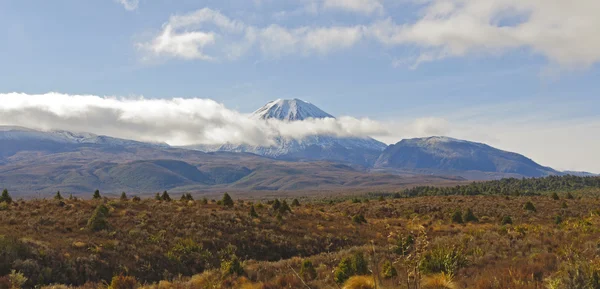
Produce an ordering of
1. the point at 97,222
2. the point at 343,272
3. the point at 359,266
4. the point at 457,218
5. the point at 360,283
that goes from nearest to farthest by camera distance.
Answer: the point at 360,283 → the point at 343,272 → the point at 359,266 → the point at 97,222 → the point at 457,218

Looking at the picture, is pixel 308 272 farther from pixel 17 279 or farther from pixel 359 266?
pixel 17 279

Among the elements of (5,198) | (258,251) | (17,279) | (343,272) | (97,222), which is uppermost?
(343,272)

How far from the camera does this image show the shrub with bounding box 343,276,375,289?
36.9ft

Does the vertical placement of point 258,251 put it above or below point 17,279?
below

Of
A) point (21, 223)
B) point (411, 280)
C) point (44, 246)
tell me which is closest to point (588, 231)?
point (411, 280)

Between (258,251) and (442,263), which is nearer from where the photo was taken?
(442,263)

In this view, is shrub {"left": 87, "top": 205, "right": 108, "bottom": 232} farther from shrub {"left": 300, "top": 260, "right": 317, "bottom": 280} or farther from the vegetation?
shrub {"left": 300, "top": 260, "right": 317, "bottom": 280}

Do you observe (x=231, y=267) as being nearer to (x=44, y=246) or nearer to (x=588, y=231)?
(x=44, y=246)

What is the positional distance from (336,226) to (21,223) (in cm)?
2190

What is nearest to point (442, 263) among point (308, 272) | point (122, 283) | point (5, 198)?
point (308, 272)

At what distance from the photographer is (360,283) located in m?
11.5

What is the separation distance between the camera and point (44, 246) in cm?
1731

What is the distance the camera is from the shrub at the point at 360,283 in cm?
1123

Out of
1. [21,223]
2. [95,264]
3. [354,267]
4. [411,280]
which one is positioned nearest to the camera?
[411,280]
